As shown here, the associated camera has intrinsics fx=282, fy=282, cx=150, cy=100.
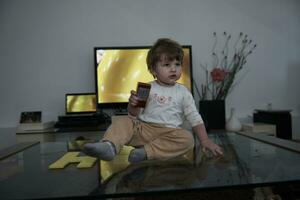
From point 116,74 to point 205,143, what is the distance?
1.44m

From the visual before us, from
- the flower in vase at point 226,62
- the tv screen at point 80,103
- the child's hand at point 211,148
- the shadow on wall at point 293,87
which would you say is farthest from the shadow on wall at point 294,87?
the child's hand at point 211,148

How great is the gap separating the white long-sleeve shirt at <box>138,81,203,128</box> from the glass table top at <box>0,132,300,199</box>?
5.2 inches

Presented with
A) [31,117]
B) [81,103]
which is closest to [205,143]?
[81,103]

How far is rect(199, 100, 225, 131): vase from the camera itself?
2178mm

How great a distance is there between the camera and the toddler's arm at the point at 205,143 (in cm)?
85

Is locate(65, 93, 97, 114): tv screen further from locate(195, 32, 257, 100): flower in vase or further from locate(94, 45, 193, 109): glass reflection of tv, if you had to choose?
locate(195, 32, 257, 100): flower in vase

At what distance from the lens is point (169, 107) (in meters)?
0.92

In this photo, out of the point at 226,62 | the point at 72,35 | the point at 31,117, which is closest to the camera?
the point at 31,117

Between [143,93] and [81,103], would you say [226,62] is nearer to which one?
[81,103]

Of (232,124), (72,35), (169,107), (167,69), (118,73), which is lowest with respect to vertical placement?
(232,124)

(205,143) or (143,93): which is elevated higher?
(143,93)

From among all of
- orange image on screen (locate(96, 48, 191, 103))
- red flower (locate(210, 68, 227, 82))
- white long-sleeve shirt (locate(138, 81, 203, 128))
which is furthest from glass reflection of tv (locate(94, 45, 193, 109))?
white long-sleeve shirt (locate(138, 81, 203, 128))

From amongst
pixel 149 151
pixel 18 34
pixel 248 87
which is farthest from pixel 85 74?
pixel 149 151

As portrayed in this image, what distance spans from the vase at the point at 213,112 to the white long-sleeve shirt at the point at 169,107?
49.3 inches
